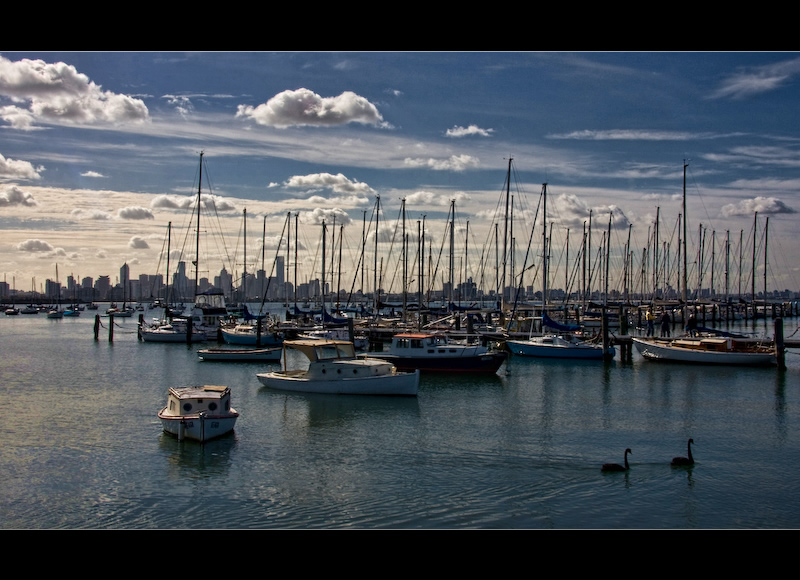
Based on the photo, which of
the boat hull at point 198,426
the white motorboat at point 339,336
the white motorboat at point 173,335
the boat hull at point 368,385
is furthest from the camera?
the white motorboat at point 173,335

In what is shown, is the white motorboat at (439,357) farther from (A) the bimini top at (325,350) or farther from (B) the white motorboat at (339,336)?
(B) the white motorboat at (339,336)

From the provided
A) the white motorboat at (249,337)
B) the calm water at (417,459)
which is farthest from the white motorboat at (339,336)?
the calm water at (417,459)

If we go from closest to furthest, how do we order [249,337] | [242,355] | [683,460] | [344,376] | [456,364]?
[683,460]
[344,376]
[456,364]
[242,355]
[249,337]

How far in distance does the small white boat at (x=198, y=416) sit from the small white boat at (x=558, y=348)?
33.1 meters

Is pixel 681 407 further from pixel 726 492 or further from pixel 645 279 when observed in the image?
pixel 645 279

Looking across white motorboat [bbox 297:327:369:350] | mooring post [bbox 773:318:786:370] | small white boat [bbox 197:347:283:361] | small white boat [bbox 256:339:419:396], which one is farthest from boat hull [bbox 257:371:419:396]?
mooring post [bbox 773:318:786:370]

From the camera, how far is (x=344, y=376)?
34781 mm

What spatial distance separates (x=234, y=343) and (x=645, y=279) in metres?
70.4

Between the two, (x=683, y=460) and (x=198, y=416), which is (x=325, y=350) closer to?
Result: (x=198, y=416)

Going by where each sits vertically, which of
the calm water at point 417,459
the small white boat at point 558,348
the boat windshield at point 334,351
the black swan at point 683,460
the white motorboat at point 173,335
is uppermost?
the boat windshield at point 334,351

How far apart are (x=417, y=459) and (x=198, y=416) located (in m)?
8.34

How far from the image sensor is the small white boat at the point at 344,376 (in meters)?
34.2

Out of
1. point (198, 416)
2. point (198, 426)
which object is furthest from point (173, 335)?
point (198, 426)
